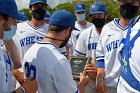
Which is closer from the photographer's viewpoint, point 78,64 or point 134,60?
point 134,60

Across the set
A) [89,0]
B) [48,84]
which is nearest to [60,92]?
[48,84]

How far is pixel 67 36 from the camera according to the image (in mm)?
4027

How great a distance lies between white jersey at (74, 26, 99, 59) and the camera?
6.78 meters

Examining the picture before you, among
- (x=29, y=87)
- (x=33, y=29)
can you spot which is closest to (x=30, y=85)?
(x=29, y=87)

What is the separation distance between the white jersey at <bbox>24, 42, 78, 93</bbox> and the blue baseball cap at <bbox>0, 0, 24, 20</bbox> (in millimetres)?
466

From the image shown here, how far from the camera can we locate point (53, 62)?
3.69 meters

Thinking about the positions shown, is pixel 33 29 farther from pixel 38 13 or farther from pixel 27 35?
pixel 38 13

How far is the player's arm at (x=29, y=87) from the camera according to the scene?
352 centimetres

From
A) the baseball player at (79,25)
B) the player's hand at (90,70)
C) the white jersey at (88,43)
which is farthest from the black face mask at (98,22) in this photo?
the baseball player at (79,25)

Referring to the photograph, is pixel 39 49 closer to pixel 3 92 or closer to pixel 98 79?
pixel 3 92

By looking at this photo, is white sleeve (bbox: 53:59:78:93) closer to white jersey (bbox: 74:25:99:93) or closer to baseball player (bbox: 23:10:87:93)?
baseball player (bbox: 23:10:87:93)

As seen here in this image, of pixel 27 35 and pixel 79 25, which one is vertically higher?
pixel 27 35

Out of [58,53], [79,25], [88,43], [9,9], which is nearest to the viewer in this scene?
[9,9]

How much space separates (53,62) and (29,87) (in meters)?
0.37
